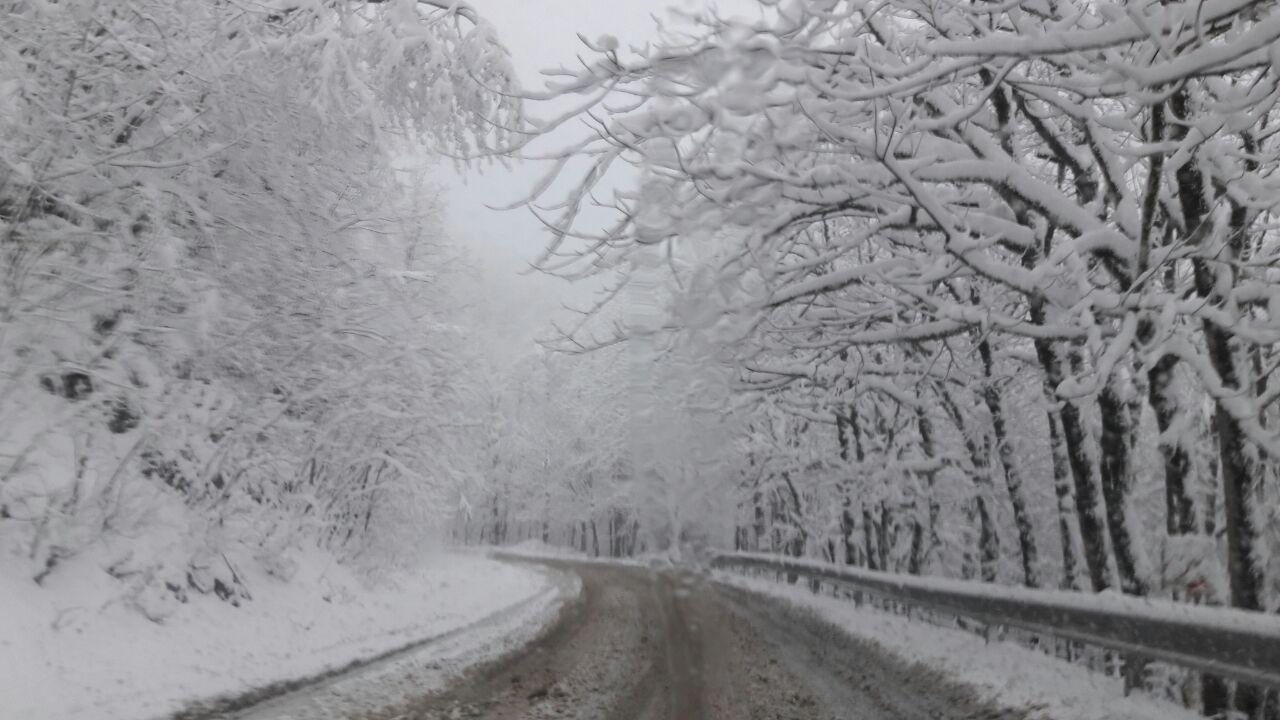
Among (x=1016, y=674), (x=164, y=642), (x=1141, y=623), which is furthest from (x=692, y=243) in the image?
(x=164, y=642)

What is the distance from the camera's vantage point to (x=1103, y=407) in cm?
724

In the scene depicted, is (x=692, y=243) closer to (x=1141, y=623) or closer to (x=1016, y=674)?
(x=1141, y=623)

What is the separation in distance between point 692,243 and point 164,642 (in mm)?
7313

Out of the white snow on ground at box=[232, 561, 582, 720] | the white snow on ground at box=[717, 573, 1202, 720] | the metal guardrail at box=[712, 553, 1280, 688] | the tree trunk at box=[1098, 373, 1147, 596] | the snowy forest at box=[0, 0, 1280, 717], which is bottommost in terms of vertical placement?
the white snow on ground at box=[232, 561, 582, 720]

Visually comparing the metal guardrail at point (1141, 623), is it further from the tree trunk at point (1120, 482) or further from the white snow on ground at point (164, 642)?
the white snow on ground at point (164, 642)

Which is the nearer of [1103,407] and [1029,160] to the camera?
[1103,407]

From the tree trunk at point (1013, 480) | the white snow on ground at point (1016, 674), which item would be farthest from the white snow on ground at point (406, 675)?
the tree trunk at point (1013, 480)

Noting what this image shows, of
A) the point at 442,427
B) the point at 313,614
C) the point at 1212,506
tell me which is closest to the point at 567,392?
the point at 442,427

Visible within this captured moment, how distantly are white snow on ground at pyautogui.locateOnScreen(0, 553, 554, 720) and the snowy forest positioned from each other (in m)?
0.35

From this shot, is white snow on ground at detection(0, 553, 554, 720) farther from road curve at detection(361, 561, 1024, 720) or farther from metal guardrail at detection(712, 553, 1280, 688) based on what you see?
metal guardrail at detection(712, 553, 1280, 688)

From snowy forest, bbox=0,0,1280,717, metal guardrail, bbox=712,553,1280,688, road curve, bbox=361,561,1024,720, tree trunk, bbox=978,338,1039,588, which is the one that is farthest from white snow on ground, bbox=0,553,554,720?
tree trunk, bbox=978,338,1039,588

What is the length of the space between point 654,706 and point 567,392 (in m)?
60.5

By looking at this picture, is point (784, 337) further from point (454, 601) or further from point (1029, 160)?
point (454, 601)

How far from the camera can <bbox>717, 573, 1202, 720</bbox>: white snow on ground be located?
6.17m
